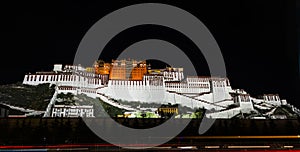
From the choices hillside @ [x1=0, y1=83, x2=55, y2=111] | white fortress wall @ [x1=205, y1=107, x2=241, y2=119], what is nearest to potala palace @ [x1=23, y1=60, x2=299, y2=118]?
white fortress wall @ [x1=205, y1=107, x2=241, y2=119]

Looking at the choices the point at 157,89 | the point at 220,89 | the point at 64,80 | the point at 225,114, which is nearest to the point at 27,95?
the point at 64,80

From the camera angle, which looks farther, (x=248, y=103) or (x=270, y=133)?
(x=248, y=103)

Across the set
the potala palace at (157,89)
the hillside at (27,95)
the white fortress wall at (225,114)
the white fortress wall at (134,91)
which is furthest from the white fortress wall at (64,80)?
the white fortress wall at (225,114)

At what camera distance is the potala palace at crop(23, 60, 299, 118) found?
2006 cm

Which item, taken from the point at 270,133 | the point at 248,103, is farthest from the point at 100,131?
the point at 248,103

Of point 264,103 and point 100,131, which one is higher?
point 264,103

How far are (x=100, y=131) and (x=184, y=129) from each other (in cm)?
251

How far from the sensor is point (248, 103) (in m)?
21.1

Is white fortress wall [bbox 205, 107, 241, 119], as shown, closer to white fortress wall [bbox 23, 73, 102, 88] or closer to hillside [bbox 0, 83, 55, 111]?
white fortress wall [bbox 23, 73, 102, 88]

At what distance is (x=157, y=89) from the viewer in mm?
20703

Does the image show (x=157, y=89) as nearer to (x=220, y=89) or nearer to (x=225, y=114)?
(x=220, y=89)

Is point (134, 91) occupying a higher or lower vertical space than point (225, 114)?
higher

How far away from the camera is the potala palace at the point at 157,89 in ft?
65.8

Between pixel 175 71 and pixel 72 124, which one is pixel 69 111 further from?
pixel 72 124
